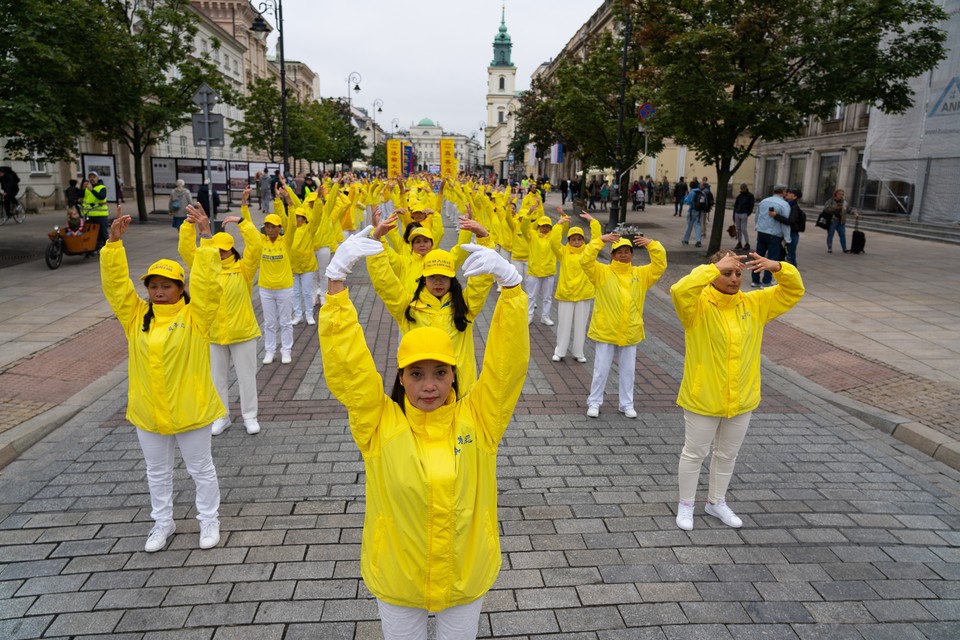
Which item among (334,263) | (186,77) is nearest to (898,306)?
(334,263)

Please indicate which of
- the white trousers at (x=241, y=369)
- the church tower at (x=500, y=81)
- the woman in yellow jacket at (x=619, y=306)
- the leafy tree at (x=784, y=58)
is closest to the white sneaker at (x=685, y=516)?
the woman in yellow jacket at (x=619, y=306)

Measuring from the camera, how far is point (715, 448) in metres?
4.91

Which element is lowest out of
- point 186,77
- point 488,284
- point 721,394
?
point 721,394

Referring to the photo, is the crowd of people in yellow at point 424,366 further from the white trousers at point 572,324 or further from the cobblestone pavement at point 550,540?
the cobblestone pavement at point 550,540

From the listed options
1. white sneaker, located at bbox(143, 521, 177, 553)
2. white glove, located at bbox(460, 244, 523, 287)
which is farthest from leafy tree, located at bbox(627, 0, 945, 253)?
white sneaker, located at bbox(143, 521, 177, 553)

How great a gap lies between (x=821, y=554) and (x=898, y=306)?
9.84 metres

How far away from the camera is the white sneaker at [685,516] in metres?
4.75

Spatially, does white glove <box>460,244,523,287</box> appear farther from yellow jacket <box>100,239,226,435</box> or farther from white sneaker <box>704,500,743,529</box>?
white sneaker <box>704,500,743,529</box>

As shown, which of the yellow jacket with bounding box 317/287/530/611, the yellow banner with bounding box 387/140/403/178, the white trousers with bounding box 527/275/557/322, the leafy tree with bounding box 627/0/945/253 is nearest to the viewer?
the yellow jacket with bounding box 317/287/530/611

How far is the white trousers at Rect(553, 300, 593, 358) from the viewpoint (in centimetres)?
890

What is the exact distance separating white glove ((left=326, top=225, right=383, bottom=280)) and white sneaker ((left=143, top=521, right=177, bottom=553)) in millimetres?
2771

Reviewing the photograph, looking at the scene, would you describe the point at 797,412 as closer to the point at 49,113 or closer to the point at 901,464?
the point at 901,464

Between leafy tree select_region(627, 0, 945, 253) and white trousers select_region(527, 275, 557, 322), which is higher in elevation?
leafy tree select_region(627, 0, 945, 253)

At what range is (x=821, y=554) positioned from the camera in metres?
4.46
